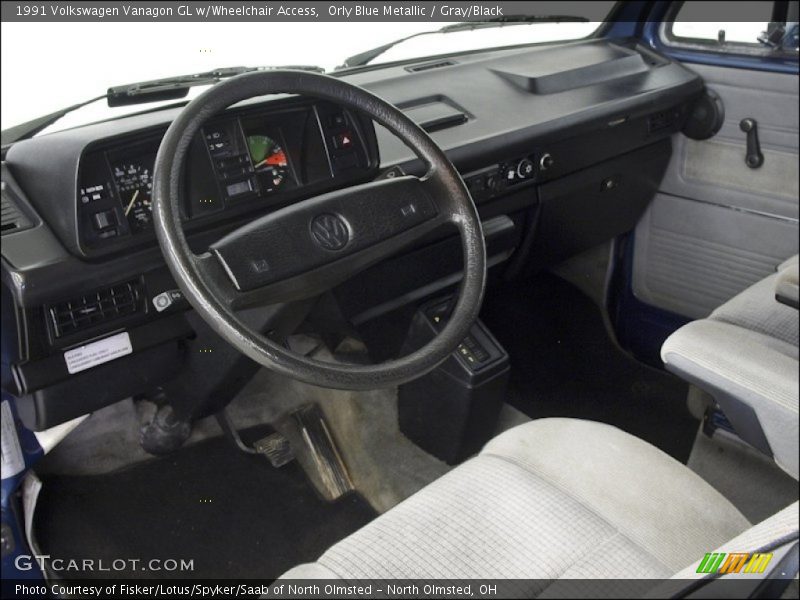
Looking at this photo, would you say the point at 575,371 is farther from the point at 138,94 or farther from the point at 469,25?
the point at 138,94

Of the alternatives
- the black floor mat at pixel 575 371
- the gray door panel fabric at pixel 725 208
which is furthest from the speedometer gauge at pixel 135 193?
the gray door panel fabric at pixel 725 208

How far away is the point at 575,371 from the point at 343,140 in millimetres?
1213

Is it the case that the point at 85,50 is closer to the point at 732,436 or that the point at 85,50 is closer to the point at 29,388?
the point at 29,388

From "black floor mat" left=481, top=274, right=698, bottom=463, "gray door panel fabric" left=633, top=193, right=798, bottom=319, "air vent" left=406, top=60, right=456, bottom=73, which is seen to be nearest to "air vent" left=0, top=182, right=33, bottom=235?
"air vent" left=406, top=60, right=456, bottom=73

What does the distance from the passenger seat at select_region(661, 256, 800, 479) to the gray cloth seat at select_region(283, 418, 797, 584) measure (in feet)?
0.47

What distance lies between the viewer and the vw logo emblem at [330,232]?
1.26 meters

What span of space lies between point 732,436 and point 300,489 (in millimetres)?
1050

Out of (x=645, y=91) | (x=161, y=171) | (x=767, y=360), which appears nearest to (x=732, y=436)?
(x=767, y=360)

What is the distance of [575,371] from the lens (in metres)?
2.45

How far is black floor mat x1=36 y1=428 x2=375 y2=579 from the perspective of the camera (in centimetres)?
185

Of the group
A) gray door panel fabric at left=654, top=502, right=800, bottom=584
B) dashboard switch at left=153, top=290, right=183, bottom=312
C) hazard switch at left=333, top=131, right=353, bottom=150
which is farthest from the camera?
hazard switch at left=333, top=131, right=353, bottom=150

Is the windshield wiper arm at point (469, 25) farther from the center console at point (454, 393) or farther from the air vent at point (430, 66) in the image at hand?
the center console at point (454, 393)

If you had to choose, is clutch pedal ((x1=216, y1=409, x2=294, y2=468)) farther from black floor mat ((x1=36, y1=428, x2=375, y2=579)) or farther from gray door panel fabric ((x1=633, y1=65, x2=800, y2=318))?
gray door panel fabric ((x1=633, y1=65, x2=800, y2=318))

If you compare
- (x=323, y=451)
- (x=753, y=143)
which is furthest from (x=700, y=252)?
(x=323, y=451)
